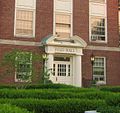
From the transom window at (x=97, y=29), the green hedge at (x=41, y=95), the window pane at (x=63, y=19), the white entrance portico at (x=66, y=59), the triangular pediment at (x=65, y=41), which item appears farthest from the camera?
A: the transom window at (x=97, y=29)

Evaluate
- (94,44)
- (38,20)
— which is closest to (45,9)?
(38,20)

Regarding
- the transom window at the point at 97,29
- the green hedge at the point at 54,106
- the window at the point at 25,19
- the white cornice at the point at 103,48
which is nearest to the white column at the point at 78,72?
the white cornice at the point at 103,48

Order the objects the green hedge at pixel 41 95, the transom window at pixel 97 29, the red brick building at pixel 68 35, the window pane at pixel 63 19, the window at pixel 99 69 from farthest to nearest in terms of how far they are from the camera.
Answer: the transom window at pixel 97 29 < the window at pixel 99 69 < the window pane at pixel 63 19 < the red brick building at pixel 68 35 < the green hedge at pixel 41 95

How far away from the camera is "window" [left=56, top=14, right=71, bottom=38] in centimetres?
2946

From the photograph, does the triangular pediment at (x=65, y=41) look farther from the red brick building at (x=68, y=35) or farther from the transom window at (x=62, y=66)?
the transom window at (x=62, y=66)

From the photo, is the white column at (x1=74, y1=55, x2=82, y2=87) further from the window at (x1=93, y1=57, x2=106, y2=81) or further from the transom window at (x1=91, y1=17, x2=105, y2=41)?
the transom window at (x1=91, y1=17, x2=105, y2=41)

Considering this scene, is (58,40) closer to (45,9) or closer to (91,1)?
(45,9)

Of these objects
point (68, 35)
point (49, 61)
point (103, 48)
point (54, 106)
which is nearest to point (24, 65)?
point (49, 61)

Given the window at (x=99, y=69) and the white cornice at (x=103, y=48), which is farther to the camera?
the window at (x=99, y=69)

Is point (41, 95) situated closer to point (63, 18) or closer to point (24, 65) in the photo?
point (24, 65)

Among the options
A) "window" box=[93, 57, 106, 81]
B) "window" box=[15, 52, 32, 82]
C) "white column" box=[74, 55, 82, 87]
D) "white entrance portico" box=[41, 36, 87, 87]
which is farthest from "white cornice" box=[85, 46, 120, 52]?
"window" box=[15, 52, 32, 82]

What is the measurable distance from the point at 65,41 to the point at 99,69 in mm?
4378

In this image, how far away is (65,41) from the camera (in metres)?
28.7

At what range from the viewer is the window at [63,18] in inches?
1160
